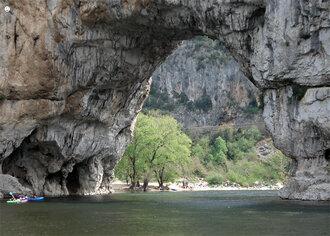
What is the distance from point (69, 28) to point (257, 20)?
13.7 meters

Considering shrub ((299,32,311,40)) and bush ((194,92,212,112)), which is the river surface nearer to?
shrub ((299,32,311,40))

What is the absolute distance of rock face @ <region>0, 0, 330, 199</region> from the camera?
26641mm

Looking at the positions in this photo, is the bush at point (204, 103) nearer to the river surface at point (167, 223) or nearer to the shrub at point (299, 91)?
the shrub at point (299, 91)

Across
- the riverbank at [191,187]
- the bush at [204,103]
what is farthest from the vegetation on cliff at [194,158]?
the bush at [204,103]

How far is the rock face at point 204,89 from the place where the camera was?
112875 millimetres

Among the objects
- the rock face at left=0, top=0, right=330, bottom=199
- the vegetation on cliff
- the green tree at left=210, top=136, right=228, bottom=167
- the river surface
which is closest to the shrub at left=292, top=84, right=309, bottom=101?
the rock face at left=0, top=0, right=330, bottom=199

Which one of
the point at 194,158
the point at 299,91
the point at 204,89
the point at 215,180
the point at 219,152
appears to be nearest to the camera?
the point at 299,91

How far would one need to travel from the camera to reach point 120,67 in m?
35.2

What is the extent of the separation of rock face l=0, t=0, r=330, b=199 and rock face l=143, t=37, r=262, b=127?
75290 millimetres

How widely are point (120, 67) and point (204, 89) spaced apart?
90095 mm

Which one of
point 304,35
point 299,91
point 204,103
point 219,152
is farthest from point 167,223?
point 204,103

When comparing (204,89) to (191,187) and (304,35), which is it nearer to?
(191,187)

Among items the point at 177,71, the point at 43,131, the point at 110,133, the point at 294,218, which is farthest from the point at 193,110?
the point at 294,218

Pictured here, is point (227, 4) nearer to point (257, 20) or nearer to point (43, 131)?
point (257, 20)
